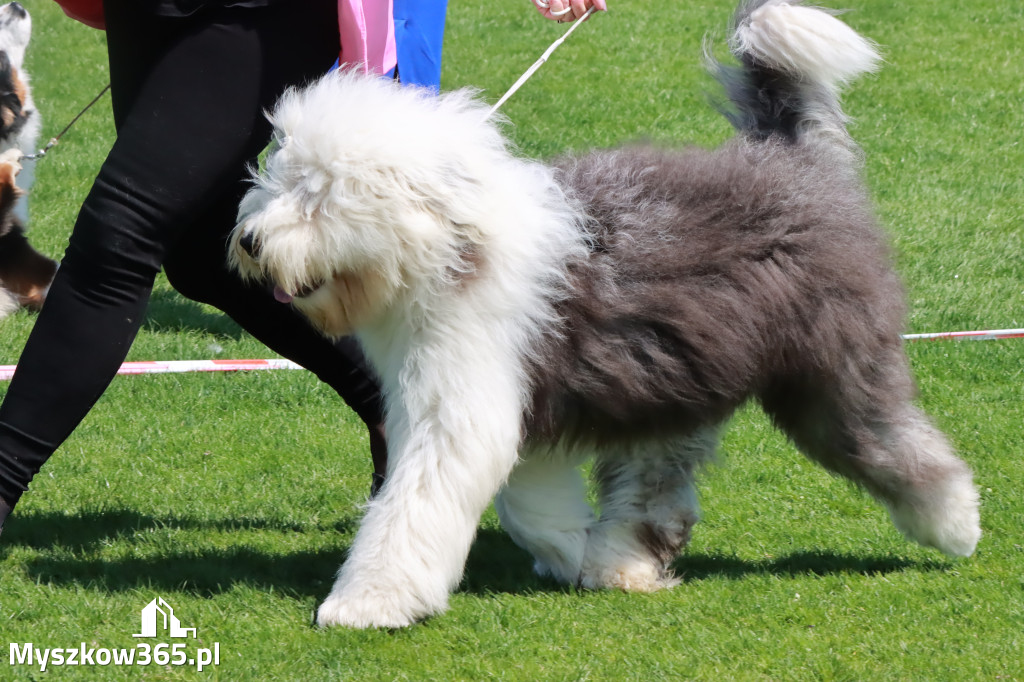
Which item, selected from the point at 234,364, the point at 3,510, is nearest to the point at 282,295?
the point at 3,510

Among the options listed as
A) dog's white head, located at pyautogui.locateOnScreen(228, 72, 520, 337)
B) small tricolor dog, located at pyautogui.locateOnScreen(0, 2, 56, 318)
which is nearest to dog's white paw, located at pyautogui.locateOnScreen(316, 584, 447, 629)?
dog's white head, located at pyautogui.locateOnScreen(228, 72, 520, 337)

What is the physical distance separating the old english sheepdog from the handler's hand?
16.7 inches

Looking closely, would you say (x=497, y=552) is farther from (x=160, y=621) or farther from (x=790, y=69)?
(x=790, y=69)

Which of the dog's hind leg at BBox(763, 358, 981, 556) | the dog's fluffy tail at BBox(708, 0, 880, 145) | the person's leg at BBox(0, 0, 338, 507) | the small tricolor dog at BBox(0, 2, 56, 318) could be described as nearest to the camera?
the person's leg at BBox(0, 0, 338, 507)

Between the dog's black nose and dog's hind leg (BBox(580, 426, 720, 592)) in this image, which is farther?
dog's hind leg (BBox(580, 426, 720, 592))

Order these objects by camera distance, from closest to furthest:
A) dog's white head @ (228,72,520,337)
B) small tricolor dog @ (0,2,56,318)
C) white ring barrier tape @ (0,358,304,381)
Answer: dog's white head @ (228,72,520,337)
white ring barrier tape @ (0,358,304,381)
small tricolor dog @ (0,2,56,318)

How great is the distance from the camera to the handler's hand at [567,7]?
357 cm

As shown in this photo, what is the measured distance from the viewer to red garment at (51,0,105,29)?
347 centimetres

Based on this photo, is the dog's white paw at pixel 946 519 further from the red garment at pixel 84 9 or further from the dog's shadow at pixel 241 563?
the red garment at pixel 84 9

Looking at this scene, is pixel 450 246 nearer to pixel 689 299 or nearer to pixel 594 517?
pixel 689 299

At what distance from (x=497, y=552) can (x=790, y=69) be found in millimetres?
1718

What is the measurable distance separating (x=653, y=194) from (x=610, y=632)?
1.17 metres

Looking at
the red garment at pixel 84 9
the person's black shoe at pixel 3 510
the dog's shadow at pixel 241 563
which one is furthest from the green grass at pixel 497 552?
the red garment at pixel 84 9

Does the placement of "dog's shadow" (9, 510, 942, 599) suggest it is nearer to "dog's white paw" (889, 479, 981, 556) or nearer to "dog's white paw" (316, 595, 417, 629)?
"dog's white paw" (889, 479, 981, 556)
